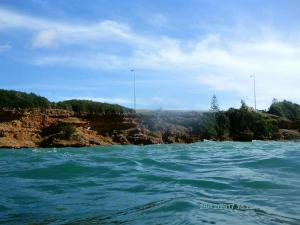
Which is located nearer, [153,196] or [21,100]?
[153,196]

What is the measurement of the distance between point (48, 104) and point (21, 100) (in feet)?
16.8

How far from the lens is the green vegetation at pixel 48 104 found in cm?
7088

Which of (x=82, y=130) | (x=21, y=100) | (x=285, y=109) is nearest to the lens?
(x=82, y=130)

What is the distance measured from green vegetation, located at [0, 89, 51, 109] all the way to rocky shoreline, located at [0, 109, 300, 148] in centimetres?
282

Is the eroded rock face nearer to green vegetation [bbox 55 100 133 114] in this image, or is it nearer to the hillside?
the hillside

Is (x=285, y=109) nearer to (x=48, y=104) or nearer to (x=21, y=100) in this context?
(x=48, y=104)

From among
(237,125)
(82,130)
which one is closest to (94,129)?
(82,130)

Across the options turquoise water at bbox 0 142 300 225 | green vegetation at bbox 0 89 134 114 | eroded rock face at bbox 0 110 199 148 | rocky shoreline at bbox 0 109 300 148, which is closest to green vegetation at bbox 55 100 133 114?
green vegetation at bbox 0 89 134 114

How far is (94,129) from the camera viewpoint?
2793 inches

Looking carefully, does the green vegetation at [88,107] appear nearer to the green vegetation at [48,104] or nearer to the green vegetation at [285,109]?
the green vegetation at [48,104]

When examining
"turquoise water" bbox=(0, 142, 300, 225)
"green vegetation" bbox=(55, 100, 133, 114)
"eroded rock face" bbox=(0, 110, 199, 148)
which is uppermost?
"green vegetation" bbox=(55, 100, 133, 114)

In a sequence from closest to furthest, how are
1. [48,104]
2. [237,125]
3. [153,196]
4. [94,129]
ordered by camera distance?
[153,196]
[94,129]
[48,104]
[237,125]

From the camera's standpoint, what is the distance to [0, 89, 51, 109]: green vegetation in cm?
7006

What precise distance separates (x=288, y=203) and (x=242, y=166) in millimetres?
7346
